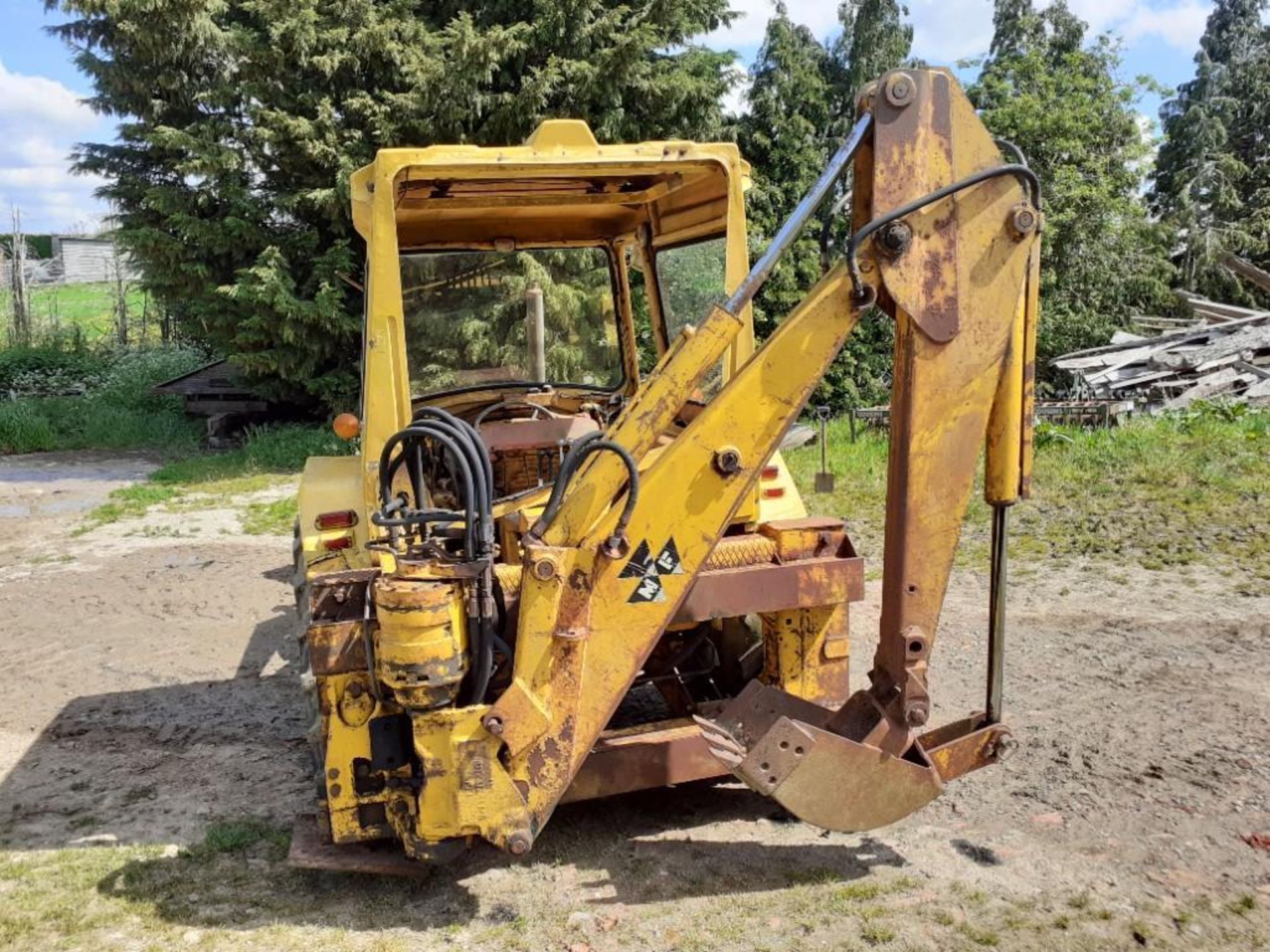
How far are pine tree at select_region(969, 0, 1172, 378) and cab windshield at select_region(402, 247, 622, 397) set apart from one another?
543 inches

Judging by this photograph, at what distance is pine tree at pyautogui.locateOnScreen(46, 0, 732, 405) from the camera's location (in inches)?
487

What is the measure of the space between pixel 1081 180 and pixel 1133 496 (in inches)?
418

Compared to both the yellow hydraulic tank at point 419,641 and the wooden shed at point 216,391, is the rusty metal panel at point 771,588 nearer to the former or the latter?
the yellow hydraulic tank at point 419,641

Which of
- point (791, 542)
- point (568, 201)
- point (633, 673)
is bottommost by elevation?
point (633, 673)

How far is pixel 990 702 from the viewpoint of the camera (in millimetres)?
3295

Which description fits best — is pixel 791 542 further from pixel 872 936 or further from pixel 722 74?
pixel 722 74

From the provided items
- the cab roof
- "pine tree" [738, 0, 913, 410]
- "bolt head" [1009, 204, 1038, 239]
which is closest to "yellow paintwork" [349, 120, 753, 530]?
the cab roof

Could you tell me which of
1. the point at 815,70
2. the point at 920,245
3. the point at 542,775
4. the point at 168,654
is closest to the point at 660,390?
the point at 920,245

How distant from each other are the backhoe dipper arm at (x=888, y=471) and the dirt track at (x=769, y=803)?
1.54 feet

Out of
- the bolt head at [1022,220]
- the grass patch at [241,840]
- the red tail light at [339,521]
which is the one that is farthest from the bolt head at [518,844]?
the bolt head at [1022,220]

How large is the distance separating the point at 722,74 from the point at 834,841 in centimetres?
1234

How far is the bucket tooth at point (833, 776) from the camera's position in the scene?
307 centimetres

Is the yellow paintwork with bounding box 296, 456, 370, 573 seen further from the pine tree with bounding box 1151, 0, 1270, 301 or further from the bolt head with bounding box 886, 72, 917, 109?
the pine tree with bounding box 1151, 0, 1270, 301

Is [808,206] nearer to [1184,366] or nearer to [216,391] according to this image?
[1184,366]
